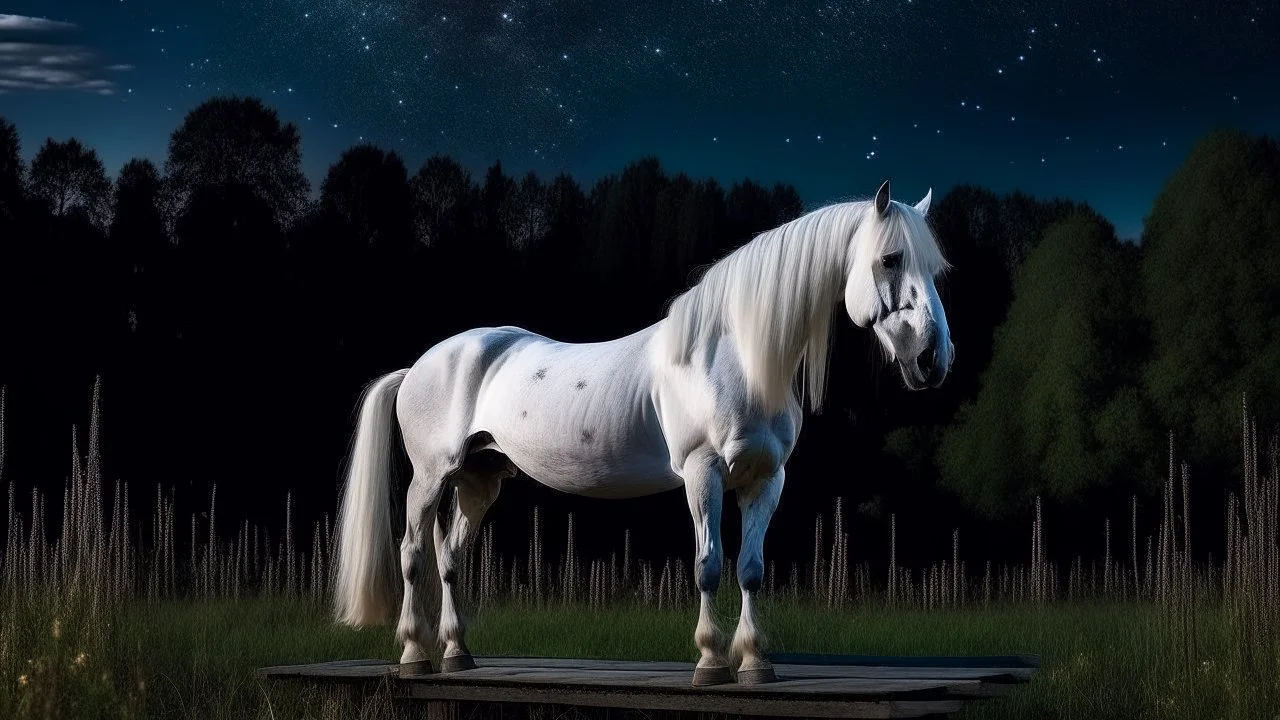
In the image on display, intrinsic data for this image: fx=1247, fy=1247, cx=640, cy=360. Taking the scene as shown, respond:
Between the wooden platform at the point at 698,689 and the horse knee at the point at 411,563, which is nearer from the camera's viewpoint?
the wooden platform at the point at 698,689

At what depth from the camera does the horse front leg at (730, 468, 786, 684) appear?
4379 mm

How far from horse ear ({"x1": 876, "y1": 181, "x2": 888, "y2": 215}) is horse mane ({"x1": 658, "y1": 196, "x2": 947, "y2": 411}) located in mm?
28

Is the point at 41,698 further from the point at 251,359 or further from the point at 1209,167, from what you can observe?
the point at 1209,167

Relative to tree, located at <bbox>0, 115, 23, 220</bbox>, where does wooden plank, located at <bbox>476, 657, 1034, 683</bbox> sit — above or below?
below

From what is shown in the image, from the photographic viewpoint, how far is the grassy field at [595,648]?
4.85m

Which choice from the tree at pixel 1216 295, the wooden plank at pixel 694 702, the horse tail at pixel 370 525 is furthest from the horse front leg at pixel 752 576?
the tree at pixel 1216 295

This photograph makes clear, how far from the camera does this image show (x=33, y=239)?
11797mm

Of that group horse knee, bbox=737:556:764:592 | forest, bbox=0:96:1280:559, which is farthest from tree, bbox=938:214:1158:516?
horse knee, bbox=737:556:764:592

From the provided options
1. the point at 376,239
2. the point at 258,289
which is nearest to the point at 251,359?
the point at 258,289

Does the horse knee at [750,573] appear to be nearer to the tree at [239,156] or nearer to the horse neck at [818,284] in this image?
the horse neck at [818,284]

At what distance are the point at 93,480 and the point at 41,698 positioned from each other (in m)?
1.22

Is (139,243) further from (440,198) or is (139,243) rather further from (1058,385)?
(1058,385)

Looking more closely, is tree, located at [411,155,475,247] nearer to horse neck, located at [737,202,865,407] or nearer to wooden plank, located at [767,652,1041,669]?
wooden plank, located at [767,652,1041,669]

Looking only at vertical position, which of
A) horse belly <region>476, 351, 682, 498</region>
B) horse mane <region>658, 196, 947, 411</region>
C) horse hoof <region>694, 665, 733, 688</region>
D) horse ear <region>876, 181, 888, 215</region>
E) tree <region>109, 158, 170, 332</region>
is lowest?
horse hoof <region>694, 665, 733, 688</region>
